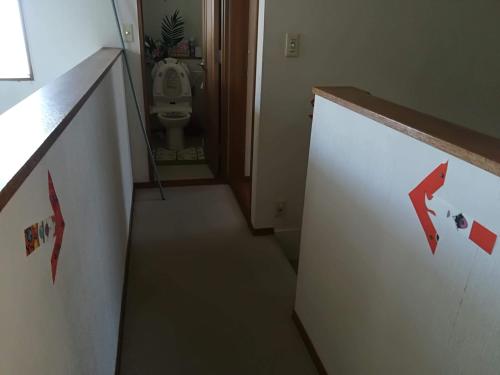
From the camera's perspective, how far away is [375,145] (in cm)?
122

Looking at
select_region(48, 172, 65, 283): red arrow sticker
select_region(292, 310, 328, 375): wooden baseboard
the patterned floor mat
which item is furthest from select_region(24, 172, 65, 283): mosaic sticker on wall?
the patterned floor mat

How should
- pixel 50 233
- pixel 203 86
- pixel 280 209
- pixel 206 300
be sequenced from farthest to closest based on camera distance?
1. pixel 203 86
2. pixel 280 209
3. pixel 206 300
4. pixel 50 233

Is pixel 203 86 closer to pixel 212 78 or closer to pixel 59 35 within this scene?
pixel 212 78

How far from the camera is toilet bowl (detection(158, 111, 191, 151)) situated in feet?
13.9

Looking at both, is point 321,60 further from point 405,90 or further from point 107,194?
point 107,194

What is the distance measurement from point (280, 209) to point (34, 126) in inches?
75.6

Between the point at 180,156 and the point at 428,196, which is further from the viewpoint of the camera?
the point at 180,156

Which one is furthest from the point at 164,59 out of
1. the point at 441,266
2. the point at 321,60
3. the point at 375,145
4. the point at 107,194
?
the point at 441,266

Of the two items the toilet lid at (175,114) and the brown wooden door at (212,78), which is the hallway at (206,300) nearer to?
the brown wooden door at (212,78)

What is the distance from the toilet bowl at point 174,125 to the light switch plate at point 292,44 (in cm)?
220

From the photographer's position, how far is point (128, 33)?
305 centimetres

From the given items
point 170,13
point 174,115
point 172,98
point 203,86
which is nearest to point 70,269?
point 203,86

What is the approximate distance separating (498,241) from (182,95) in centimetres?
405

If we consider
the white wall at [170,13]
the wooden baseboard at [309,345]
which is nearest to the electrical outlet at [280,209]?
the wooden baseboard at [309,345]
